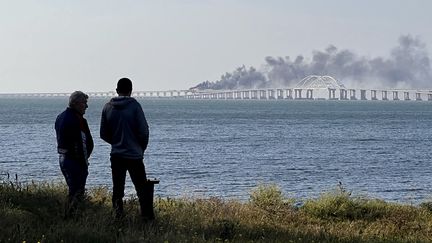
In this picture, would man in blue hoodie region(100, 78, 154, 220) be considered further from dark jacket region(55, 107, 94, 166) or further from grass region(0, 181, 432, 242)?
grass region(0, 181, 432, 242)

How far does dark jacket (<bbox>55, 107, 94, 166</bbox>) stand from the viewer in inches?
307

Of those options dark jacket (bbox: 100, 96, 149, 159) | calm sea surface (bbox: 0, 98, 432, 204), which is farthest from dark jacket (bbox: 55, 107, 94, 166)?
calm sea surface (bbox: 0, 98, 432, 204)

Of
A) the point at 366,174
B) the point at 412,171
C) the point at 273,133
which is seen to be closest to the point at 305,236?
the point at 366,174

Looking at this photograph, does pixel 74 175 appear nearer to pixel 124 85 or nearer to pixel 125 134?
pixel 125 134

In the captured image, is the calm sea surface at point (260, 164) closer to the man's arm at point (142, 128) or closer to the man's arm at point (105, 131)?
the man's arm at point (105, 131)

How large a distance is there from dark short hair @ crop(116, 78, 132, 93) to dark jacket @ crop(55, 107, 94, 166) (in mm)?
571

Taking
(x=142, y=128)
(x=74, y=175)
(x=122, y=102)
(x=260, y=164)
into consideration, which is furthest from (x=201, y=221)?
(x=260, y=164)

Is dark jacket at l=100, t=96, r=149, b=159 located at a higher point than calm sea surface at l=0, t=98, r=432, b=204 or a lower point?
higher

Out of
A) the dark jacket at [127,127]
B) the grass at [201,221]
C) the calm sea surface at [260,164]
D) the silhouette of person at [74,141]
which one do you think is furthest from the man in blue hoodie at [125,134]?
the calm sea surface at [260,164]

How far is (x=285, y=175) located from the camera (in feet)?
100

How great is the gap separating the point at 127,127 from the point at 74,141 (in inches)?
27.6

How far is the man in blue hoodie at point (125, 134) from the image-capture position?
24.8ft

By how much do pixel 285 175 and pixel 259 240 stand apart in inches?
934

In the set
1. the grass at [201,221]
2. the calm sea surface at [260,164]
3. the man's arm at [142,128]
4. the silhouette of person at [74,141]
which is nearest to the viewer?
the grass at [201,221]
